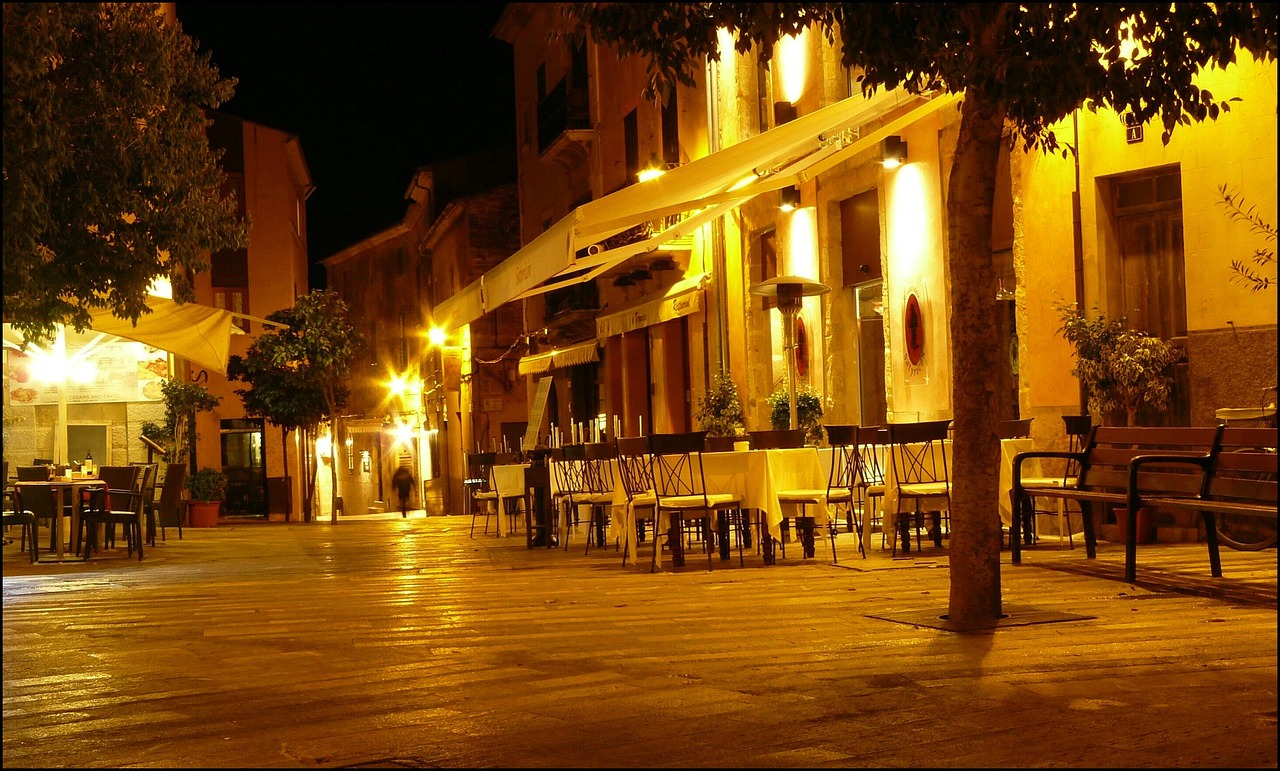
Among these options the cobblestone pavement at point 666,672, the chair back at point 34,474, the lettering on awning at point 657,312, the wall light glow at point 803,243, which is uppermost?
the wall light glow at point 803,243

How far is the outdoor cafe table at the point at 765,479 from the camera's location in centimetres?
1003

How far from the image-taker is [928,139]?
45.3ft

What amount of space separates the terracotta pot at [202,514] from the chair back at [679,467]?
16.0m

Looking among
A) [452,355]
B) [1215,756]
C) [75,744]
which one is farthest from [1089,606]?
[452,355]

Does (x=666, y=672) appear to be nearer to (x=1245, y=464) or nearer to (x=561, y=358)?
(x=1245, y=464)

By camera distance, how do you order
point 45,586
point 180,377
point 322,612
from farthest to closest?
point 180,377, point 45,586, point 322,612

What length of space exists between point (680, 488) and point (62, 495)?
6.46 metres

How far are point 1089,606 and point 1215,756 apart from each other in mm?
3311

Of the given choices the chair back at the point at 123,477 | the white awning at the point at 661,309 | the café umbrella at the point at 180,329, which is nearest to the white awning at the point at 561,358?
the white awning at the point at 661,309

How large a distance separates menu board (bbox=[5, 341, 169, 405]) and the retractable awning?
977 cm

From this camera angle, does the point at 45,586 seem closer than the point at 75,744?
No

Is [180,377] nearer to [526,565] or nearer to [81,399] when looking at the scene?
[81,399]

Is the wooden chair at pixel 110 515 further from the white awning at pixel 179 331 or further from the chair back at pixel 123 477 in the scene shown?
the white awning at pixel 179 331

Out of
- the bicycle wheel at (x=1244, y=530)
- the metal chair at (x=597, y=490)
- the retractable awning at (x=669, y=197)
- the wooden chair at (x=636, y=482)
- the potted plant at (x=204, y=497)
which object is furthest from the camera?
the potted plant at (x=204, y=497)
